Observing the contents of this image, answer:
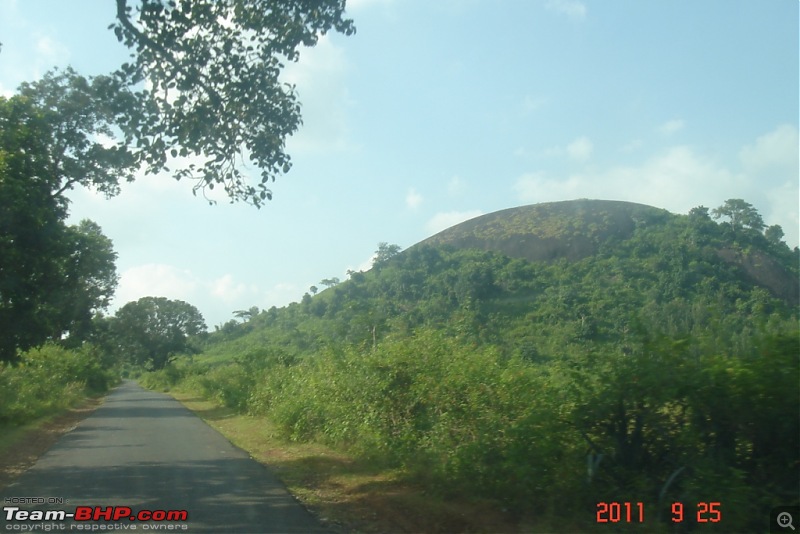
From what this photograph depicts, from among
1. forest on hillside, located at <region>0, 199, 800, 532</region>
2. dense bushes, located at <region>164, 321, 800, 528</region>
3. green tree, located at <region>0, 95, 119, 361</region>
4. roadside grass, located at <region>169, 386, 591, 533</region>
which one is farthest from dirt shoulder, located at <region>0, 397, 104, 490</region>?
dense bushes, located at <region>164, 321, 800, 528</region>

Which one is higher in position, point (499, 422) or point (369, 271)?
point (369, 271)

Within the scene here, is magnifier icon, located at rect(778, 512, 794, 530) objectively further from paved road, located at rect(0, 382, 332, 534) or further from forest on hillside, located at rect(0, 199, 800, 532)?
paved road, located at rect(0, 382, 332, 534)

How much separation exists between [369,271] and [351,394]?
19560 mm

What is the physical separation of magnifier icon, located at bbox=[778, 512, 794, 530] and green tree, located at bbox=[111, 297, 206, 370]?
5545cm

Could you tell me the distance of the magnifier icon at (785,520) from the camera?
20.5 ft

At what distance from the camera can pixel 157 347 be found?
62.9 metres

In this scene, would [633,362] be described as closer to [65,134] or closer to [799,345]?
[799,345]

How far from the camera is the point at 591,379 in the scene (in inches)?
327

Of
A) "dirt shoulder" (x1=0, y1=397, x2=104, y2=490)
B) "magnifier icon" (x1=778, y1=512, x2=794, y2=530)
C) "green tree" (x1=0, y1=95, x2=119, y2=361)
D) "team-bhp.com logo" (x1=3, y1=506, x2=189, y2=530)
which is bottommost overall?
"dirt shoulder" (x1=0, y1=397, x2=104, y2=490)

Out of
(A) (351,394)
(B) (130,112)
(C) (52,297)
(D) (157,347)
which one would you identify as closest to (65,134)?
(C) (52,297)

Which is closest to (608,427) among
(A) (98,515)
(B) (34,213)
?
(A) (98,515)

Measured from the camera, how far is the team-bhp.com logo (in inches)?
307

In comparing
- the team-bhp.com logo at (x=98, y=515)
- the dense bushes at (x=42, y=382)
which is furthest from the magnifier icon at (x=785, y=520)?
the dense bushes at (x=42, y=382)

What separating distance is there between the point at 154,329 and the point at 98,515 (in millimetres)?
58671
